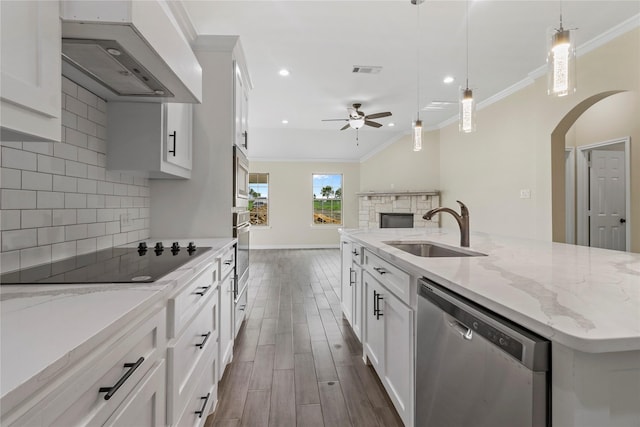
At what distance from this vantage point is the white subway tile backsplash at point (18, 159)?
3.82ft

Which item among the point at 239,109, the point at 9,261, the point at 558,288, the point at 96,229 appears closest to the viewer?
the point at 558,288

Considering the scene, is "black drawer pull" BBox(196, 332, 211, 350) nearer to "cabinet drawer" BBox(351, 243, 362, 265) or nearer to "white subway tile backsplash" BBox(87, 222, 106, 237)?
"white subway tile backsplash" BBox(87, 222, 106, 237)

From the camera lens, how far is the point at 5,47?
724 mm

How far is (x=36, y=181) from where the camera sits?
1315 mm

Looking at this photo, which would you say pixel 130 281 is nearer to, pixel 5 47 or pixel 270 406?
pixel 5 47

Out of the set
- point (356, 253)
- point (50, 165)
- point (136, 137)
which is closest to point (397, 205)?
point (356, 253)

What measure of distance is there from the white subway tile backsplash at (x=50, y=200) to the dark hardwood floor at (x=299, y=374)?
4.33 ft

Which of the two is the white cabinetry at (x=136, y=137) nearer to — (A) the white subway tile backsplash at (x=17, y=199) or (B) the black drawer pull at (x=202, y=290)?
(A) the white subway tile backsplash at (x=17, y=199)

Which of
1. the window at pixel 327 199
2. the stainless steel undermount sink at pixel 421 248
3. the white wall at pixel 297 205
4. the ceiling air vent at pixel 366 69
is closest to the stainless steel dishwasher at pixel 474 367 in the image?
the stainless steel undermount sink at pixel 421 248

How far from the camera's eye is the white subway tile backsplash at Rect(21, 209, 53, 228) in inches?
49.2

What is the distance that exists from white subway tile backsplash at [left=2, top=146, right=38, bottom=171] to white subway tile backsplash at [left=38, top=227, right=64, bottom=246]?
0.88ft

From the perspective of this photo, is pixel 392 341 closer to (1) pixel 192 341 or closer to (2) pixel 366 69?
(1) pixel 192 341

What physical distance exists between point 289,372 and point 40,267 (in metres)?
1.56

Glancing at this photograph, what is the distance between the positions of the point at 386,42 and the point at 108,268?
3.26 metres
